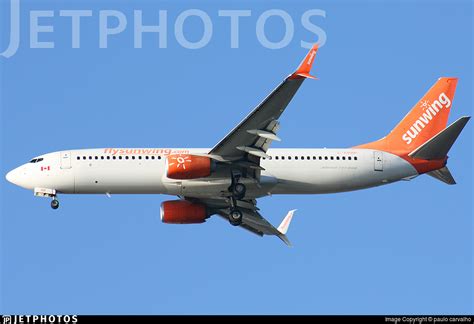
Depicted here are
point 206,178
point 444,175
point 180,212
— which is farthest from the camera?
point 180,212

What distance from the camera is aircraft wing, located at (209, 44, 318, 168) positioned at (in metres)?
63.1

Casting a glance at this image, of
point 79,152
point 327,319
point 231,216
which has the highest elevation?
point 79,152

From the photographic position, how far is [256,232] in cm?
8069

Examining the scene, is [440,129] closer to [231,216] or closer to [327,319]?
[231,216]

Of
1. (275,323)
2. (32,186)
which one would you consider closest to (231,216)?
(32,186)

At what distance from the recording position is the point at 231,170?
236 ft

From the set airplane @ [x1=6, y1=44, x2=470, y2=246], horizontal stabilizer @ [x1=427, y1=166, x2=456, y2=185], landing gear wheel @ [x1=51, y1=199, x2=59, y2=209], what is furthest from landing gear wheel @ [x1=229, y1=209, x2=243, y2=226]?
horizontal stabilizer @ [x1=427, y1=166, x2=456, y2=185]

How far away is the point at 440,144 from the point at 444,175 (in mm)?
2455

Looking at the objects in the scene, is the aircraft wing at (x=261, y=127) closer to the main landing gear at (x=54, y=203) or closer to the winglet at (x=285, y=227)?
the winglet at (x=285, y=227)

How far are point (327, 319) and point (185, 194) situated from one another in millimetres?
20024

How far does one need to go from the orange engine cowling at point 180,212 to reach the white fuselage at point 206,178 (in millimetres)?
3054

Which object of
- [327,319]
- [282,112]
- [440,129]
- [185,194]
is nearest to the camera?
[327,319]

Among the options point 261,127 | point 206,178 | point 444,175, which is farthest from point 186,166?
point 444,175

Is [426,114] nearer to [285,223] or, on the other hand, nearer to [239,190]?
[285,223]
